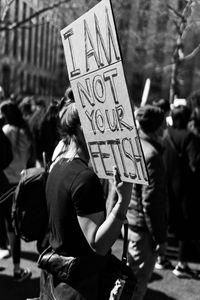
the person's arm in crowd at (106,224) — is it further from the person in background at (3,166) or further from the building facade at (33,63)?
the building facade at (33,63)

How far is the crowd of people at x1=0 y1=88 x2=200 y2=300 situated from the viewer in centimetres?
199

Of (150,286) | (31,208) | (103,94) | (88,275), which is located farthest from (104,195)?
(150,286)

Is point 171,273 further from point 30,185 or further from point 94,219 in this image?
point 94,219

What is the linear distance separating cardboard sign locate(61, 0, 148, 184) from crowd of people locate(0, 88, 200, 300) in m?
0.10

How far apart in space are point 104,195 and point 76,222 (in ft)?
3.86

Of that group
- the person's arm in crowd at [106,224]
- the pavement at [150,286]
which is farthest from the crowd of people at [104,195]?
the pavement at [150,286]

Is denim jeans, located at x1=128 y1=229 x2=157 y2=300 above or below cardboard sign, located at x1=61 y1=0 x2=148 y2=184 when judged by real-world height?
below

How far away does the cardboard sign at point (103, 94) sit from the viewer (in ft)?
5.84

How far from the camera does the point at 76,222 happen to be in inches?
81.4

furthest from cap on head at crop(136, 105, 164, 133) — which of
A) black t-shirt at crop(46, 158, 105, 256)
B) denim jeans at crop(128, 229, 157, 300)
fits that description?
black t-shirt at crop(46, 158, 105, 256)

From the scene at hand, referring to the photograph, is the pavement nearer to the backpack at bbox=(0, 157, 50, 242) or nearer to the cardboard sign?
the backpack at bbox=(0, 157, 50, 242)

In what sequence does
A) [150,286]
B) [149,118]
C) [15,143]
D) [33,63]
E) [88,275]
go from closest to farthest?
[88,275]
[149,118]
[150,286]
[15,143]
[33,63]

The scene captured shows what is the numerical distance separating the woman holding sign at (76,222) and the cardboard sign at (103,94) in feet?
0.31

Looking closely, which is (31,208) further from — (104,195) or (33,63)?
(33,63)
